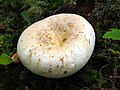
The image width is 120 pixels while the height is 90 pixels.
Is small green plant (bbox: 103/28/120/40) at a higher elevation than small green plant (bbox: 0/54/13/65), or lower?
higher

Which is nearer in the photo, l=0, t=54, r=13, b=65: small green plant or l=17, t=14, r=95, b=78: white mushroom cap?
l=17, t=14, r=95, b=78: white mushroom cap

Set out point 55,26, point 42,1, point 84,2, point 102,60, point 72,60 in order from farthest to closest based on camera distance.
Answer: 1. point 42,1
2. point 84,2
3. point 102,60
4. point 55,26
5. point 72,60

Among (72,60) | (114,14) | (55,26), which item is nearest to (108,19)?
(114,14)

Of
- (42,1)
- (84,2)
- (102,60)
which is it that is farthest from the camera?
(42,1)

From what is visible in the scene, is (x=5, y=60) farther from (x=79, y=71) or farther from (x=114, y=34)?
(x=114, y=34)

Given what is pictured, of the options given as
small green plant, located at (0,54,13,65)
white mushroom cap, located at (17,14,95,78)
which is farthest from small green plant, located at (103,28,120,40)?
A: small green plant, located at (0,54,13,65)

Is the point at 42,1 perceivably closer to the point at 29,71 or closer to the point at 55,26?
the point at 55,26

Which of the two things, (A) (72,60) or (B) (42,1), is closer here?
(A) (72,60)

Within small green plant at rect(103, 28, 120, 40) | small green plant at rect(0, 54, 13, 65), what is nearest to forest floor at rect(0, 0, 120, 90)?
small green plant at rect(0, 54, 13, 65)

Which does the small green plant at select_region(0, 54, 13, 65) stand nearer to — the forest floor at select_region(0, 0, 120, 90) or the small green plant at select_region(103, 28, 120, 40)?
the forest floor at select_region(0, 0, 120, 90)
